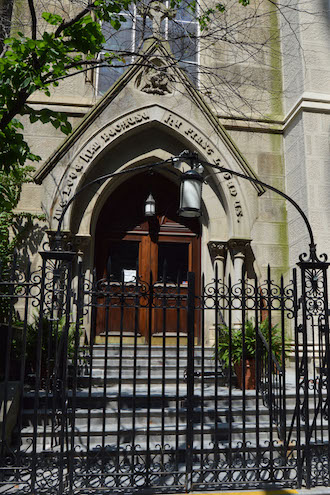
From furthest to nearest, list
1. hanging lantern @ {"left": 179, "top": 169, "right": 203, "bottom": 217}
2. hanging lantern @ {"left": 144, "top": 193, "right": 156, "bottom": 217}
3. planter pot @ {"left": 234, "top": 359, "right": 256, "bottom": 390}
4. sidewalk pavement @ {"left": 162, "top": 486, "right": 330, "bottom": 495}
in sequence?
hanging lantern @ {"left": 144, "top": 193, "right": 156, "bottom": 217} → planter pot @ {"left": 234, "top": 359, "right": 256, "bottom": 390} → hanging lantern @ {"left": 179, "top": 169, "right": 203, "bottom": 217} → sidewalk pavement @ {"left": 162, "top": 486, "right": 330, "bottom": 495}

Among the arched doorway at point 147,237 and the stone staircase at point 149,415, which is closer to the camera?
the stone staircase at point 149,415

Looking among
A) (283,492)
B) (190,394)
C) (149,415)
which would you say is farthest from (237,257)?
(283,492)

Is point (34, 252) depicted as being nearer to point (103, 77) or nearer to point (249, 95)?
point (103, 77)

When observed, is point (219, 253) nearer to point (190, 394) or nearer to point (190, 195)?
point (190, 195)

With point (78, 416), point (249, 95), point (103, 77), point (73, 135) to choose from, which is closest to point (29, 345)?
point (78, 416)

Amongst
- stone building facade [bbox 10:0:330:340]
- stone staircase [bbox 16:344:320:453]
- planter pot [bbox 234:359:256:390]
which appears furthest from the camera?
stone building facade [bbox 10:0:330:340]

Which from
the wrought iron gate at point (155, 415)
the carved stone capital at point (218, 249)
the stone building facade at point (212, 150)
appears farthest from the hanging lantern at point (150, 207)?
the wrought iron gate at point (155, 415)

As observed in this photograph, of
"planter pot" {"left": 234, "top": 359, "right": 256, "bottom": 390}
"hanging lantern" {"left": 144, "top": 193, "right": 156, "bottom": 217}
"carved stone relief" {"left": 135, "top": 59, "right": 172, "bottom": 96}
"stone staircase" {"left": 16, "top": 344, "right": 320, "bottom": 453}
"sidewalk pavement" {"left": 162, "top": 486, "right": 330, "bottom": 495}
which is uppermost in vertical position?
"carved stone relief" {"left": 135, "top": 59, "right": 172, "bottom": 96}

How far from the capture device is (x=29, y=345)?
22.4ft

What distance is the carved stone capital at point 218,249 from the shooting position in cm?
933

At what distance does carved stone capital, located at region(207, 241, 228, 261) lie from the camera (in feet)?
30.6

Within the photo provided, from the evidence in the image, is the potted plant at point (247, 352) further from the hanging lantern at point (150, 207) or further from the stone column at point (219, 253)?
the hanging lantern at point (150, 207)

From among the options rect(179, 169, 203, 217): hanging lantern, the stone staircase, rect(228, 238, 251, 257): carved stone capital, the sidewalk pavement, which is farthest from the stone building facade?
the sidewalk pavement

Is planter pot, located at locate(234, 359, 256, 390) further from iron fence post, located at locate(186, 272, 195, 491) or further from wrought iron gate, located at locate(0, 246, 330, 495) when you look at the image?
iron fence post, located at locate(186, 272, 195, 491)
